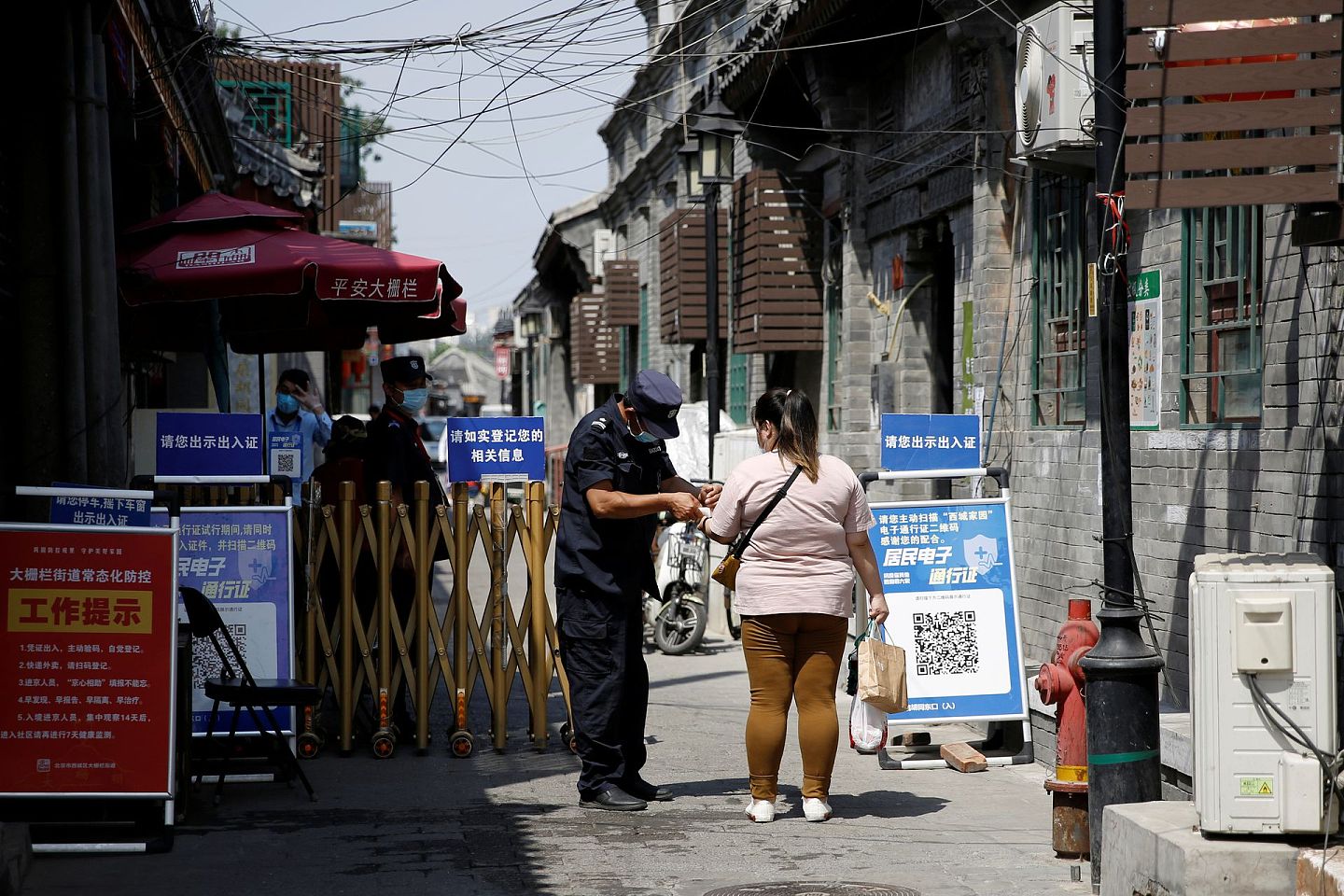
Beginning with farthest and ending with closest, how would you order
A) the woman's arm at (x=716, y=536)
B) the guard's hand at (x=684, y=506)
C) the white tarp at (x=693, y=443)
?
the white tarp at (x=693, y=443) < the guard's hand at (x=684, y=506) < the woman's arm at (x=716, y=536)

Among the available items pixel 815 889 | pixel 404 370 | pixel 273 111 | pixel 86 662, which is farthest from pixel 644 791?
pixel 273 111

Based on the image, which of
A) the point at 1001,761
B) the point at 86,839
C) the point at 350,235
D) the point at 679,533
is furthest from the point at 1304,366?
the point at 350,235

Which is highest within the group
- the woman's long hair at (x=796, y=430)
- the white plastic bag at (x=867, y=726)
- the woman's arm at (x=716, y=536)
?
the woman's long hair at (x=796, y=430)

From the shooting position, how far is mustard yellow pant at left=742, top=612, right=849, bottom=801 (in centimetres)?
690

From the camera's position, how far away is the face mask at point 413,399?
9261mm

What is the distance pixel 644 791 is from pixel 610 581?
40.6 inches

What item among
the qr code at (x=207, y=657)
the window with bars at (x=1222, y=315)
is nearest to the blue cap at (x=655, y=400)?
the qr code at (x=207, y=657)

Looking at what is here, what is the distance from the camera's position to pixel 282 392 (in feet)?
42.8

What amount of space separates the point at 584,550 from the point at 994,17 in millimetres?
5122

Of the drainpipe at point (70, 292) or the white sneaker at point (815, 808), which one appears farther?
the drainpipe at point (70, 292)

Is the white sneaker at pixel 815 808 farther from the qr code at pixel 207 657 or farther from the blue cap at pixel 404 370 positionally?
the blue cap at pixel 404 370

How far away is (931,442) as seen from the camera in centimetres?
905

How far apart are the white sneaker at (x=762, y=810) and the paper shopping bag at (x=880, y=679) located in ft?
2.17

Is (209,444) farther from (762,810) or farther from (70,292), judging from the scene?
(762,810)
